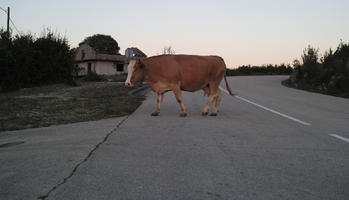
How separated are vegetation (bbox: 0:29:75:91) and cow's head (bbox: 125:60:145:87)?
14072 millimetres

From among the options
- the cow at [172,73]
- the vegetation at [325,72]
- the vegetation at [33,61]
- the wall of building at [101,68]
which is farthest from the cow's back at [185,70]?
the wall of building at [101,68]

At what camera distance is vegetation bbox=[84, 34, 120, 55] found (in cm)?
7744

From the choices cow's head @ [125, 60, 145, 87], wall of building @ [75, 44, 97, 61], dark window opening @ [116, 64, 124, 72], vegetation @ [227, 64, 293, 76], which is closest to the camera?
cow's head @ [125, 60, 145, 87]

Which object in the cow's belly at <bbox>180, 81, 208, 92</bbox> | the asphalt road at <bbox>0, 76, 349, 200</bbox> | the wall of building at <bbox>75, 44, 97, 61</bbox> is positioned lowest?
the asphalt road at <bbox>0, 76, 349, 200</bbox>

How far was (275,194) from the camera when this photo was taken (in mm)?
2727

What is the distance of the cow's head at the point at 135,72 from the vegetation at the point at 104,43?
71.8m

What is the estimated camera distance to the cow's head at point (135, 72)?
7602mm

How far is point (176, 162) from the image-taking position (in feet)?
12.1

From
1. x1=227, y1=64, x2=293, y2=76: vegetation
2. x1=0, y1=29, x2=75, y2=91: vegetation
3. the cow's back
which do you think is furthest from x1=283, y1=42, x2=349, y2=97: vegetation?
x1=227, y1=64, x2=293, y2=76: vegetation

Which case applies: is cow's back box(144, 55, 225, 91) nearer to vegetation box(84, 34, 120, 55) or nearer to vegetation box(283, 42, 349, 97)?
vegetation box(283, 42, 349, 97)

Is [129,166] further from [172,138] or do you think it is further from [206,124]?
[206,124]

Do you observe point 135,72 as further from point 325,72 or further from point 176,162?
point 325,72

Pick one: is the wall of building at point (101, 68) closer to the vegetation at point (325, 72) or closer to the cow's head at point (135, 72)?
the vegetation at point (325, 72)

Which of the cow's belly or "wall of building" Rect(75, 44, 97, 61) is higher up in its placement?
"wall of building" Rect(75, 44, 97, 61)
